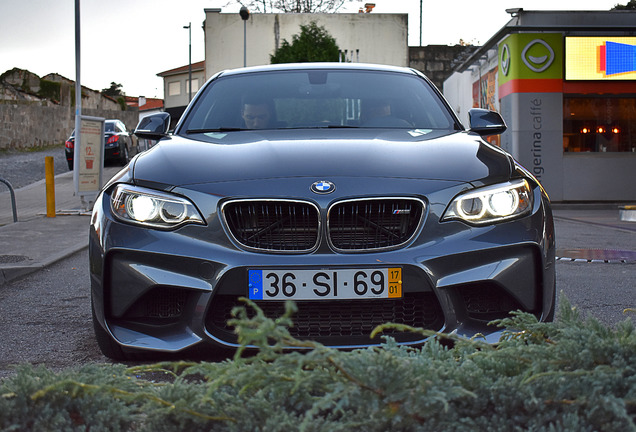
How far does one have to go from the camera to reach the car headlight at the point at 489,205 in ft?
10.3

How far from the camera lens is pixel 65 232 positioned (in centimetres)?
Result: 1065

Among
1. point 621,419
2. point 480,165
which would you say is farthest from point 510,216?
point 621,419

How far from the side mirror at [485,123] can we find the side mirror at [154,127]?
65.5 inches

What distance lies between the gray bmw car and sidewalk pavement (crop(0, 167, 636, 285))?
3.85 metres

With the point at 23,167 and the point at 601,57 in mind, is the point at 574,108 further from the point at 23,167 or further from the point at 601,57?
the point at 23,167

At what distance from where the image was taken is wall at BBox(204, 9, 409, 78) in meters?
43.7

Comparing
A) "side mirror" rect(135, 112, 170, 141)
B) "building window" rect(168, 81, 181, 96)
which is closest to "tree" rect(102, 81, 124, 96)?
"building window" rect(168, 81, 181, 96)

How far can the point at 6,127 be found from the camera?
38969 millimetres

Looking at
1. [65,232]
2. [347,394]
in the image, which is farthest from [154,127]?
[65,232]

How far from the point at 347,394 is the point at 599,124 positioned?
18374mm

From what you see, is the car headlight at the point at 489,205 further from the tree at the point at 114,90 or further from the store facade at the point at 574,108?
the tree at the point at 114,90

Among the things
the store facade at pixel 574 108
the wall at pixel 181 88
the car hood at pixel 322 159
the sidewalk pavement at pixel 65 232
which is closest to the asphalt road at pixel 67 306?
the sidewalk pavement at pixel 65 232

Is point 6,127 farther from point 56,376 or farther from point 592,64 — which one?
point 56,376

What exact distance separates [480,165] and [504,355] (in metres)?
1.98
